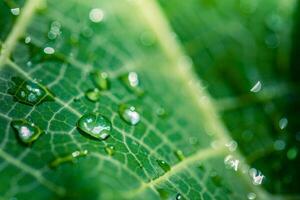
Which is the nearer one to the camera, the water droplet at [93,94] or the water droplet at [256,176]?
the water droplet at [93,94]

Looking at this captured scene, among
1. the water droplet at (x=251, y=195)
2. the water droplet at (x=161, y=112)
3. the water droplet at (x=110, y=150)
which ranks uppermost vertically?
the water droplet at (x=161, y=112)

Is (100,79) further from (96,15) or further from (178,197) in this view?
(178,197)

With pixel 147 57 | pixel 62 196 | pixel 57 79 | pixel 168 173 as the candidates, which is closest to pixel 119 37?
pixel 147 57

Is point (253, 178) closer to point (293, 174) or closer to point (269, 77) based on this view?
point (293, 174)

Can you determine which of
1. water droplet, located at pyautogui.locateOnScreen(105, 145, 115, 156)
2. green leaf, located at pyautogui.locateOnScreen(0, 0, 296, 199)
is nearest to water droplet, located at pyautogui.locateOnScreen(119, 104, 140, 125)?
green leaf, located at pyautogui.locateOnScreen(0, 0, 296, 199)

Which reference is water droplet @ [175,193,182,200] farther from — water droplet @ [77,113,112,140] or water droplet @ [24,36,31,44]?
water droplet @ [24,36,31,44]

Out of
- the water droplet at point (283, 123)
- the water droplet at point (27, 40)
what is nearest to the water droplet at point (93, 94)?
the water droplet at point (27, 40)

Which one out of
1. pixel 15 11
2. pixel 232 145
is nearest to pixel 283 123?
pixel 232 145

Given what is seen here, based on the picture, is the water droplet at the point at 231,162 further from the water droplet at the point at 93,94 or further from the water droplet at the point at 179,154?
the water droplet at the point at 93,94
